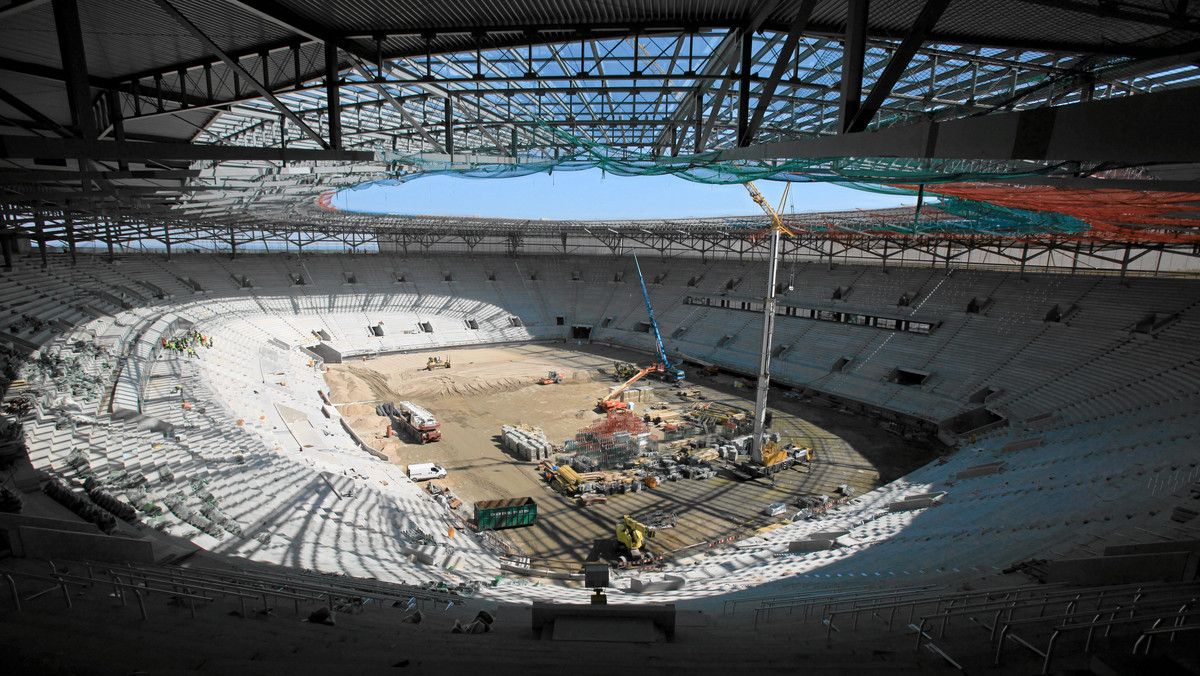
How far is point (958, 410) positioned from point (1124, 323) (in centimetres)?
704

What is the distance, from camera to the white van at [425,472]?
17422mm

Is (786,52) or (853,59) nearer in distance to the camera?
(853,59)

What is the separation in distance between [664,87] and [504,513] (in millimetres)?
11185

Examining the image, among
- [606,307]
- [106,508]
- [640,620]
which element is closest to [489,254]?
[606,307]

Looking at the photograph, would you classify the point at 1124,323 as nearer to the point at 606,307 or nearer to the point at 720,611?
the point at 720,611

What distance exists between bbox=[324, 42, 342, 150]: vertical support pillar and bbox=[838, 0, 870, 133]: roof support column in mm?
6212

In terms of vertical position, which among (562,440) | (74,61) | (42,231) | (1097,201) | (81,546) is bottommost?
(562,440)

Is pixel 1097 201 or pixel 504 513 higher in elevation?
pixel 1097 201

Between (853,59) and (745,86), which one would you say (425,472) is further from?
(853,59)

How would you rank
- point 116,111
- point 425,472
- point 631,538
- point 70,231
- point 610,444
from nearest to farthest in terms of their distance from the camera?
1. point 116,111
2. point 631,538
3. point 425,472
4. point 610,444
5. point 70,231

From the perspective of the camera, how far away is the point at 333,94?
7355 mm

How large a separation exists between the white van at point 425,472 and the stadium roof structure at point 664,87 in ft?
30.2

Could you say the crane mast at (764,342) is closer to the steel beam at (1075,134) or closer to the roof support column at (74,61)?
the steel beam at (1075,134)

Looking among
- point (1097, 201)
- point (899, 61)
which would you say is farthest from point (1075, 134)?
point (1097, 201)
